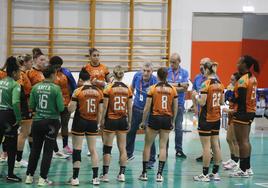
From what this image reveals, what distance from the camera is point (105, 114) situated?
372 inches

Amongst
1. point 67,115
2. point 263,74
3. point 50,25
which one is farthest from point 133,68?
point 67,115

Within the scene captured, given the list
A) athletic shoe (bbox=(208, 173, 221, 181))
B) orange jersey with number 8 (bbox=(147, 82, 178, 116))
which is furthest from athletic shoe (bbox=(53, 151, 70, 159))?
athletic shoe (bbox=(208, 173, 221, 181))

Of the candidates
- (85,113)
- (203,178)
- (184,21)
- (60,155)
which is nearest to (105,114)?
(85,113)

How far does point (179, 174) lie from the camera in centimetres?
1051

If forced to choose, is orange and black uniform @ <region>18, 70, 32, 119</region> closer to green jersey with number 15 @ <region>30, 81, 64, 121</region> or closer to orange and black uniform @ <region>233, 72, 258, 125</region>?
green jersey with number 15 @ <region>30, 81, 64, 121</region>

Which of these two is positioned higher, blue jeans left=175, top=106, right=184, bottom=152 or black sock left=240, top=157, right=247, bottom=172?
blue jeans left=175, top=106, right=184, bottom=152

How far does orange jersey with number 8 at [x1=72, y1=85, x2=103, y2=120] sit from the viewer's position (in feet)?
29.8

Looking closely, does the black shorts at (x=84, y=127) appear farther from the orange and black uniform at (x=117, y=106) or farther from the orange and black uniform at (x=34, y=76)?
the orange and black uniform at (x=34, y=76)

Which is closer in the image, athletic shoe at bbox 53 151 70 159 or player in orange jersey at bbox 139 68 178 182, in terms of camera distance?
player in orange jersey at bbox 139 68 178 182

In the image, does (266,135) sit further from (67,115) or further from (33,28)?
(33,28)

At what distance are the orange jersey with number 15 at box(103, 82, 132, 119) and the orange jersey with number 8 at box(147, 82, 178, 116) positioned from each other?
39 centimetres

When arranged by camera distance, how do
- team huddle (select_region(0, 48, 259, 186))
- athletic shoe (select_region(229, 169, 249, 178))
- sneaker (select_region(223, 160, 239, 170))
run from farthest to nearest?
1. sneaker (select_region(223, 160, 239, 170))
2. athletic shoe (select_region(229, 169, 249, 178))
3. team huddle (select_region(0, 48, 259, 186))

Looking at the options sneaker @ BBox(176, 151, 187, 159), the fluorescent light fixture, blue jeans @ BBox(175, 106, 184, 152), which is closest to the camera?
blue jeans @ BBox(175, 106, 184, 152)

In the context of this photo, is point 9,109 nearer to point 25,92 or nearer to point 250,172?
point 25,92
